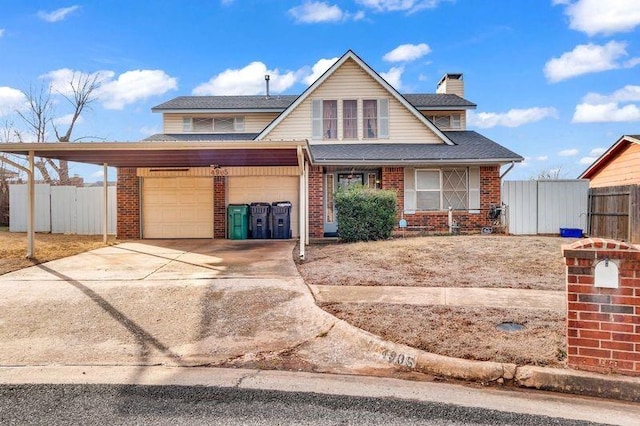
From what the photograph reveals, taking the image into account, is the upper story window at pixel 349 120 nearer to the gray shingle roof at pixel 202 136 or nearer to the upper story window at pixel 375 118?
the upper story window at pixel 375 118

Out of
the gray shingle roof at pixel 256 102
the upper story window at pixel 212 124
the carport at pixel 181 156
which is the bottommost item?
the carport at pixel 181 156

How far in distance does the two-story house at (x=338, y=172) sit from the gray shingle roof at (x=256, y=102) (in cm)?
209

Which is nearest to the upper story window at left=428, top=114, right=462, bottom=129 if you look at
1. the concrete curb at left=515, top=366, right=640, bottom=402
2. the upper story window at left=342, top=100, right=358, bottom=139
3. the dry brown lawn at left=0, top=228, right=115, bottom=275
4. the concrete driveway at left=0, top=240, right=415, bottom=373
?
the upper story window at left=342, top=100, right=358, bottom=139

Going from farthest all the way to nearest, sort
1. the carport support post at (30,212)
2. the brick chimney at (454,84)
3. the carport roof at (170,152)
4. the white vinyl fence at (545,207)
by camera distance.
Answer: the brick chimney at (454,84) < the white vinyl fence at (545,207) < the carport support post at (30,212) < the carport roof at (170,152)

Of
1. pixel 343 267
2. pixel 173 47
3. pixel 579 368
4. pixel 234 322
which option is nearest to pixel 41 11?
pixel 173 47

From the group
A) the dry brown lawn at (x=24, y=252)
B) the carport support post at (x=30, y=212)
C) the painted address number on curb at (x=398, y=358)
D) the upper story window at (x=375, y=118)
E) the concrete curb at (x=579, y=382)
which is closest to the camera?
the concrete curb at (x=579, y=382)

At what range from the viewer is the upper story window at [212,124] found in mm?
18938

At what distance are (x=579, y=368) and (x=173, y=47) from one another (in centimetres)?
2052

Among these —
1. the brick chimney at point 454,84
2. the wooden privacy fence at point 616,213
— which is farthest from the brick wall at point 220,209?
the wooden privacy fence at point 616,213

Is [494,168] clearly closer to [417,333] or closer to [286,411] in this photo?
[417,333]

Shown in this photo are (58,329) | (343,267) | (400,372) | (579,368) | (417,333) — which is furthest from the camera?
(343,267)

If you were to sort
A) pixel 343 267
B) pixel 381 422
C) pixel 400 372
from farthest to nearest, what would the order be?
pixel 343 267, pixel 400 372, pixel 381 422

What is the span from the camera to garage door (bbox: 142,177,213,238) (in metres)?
15.6

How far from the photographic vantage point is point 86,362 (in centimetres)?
461
